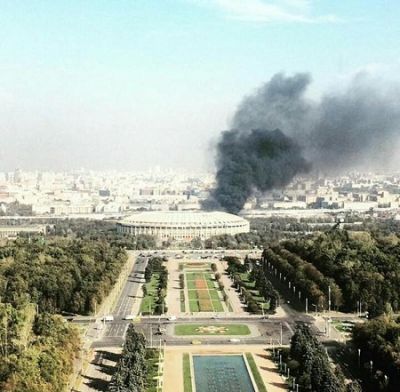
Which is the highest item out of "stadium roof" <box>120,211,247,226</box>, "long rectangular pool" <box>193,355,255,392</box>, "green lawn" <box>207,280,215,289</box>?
→ "stadium roof" <box>120,211,247,226</box>

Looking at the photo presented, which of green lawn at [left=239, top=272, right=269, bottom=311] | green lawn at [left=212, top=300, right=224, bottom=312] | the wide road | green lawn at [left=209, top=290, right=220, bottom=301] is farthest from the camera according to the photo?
green lawn at [left=209, top=290, right=220, bottom=301]

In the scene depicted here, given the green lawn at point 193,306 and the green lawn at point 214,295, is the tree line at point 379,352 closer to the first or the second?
the green lawn at point 193,306

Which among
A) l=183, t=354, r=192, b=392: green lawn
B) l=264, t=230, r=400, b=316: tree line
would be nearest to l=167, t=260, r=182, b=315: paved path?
l=264, t=230, r=400, b=316: tree line

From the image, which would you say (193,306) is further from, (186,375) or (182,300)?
(186,375)

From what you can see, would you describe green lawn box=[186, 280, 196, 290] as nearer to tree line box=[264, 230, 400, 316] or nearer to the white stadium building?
tree line box=[264, 230, 400, 316]

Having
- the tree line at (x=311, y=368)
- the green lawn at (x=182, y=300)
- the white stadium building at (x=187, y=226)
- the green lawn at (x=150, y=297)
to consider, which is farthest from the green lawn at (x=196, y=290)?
the white stadium building at (x=187, y=226)
